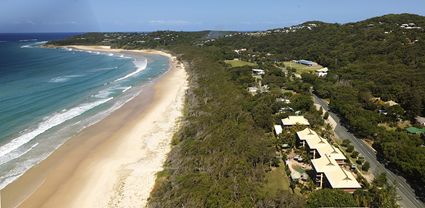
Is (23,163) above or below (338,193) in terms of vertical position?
below

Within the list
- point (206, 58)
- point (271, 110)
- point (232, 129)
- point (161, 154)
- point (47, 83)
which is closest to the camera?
point (232, 129)

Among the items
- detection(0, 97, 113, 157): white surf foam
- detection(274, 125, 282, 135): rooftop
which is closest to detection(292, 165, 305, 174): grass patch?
detection(274, 125, 282, 135): rooftop

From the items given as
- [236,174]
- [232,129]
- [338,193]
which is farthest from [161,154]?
[338,193]

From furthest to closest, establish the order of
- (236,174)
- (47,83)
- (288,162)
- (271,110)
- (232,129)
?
(47,83) → (271,110) → (232,129) → (288,162) → (236,174)

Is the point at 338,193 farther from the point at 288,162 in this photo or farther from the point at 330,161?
the point at 288,162

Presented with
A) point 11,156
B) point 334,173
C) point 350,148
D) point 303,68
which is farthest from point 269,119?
point 303,68

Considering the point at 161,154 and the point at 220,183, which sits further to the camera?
the point at 161,154
